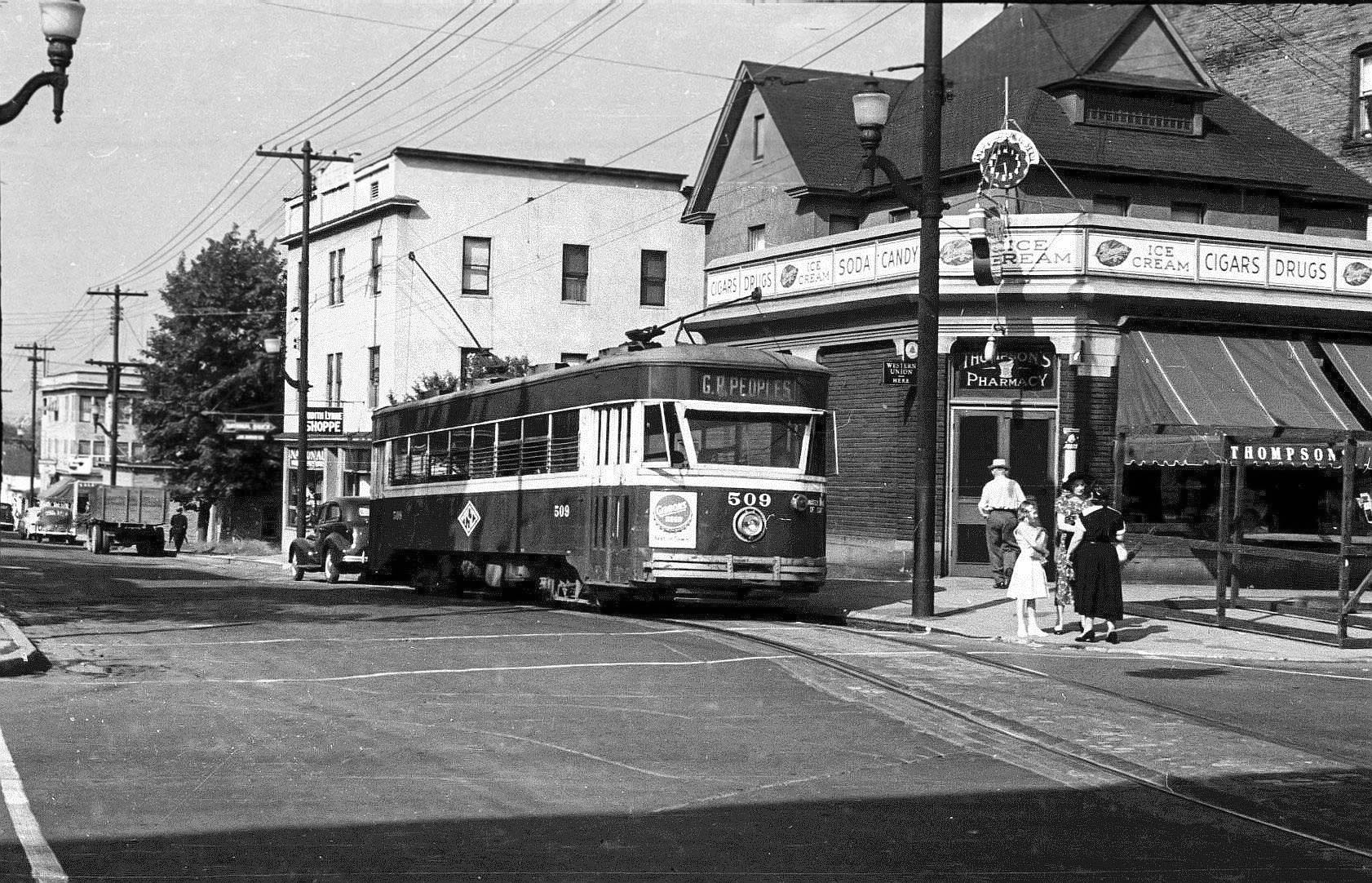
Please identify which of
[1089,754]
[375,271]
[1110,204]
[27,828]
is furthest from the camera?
[375,271]

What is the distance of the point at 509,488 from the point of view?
23.7m

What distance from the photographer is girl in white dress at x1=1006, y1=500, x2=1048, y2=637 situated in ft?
59.7

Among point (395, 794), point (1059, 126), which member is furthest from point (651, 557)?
point (1059, 126)

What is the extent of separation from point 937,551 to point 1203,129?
11.3m

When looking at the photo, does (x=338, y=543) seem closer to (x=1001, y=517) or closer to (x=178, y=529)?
(x=1001, y=517)

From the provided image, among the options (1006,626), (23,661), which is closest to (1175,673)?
(1006,626)

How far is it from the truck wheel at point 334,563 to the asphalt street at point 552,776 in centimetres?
1564

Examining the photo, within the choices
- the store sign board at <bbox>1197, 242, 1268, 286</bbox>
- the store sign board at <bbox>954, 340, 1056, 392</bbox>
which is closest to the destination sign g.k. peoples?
the store sign board at <bbox>954, 340, 1056, 392</bbox>

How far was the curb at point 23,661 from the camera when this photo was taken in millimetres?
13805

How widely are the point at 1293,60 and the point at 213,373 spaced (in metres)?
42.9

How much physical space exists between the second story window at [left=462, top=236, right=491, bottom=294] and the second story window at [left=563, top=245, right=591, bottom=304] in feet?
8.15

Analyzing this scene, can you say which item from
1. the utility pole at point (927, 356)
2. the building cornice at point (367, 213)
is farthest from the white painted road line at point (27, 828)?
the building cornice at point (367, 213)

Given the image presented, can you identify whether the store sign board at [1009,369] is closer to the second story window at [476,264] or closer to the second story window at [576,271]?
the second story window at [476,264]

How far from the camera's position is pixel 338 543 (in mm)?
32406
